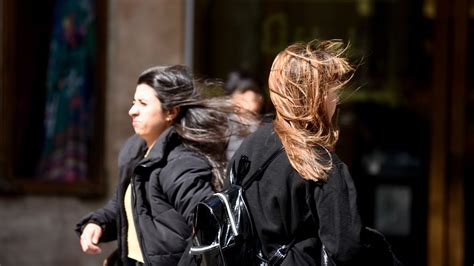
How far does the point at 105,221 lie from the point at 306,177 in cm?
157

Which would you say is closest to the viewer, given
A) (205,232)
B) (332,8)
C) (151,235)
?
(205,232)

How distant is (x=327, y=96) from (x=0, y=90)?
4.84 metres

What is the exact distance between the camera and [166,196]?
13.6 feet

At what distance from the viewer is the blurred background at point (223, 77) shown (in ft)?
24.8

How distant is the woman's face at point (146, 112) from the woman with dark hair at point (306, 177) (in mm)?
989

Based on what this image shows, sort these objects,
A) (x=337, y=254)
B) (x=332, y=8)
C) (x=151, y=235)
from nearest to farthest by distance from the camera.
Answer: (x=337, y=254)
(x=151, y=235)
(x=332, y=8)

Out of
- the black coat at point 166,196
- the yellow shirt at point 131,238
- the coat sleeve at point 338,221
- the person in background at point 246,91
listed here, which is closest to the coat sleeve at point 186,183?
the black coat at point 166,196

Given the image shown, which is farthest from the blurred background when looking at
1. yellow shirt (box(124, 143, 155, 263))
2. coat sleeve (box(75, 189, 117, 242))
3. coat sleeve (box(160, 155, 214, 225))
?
coat sleeve (box(160, 155, 214, 225))

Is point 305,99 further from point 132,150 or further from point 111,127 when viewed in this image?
point 111,127

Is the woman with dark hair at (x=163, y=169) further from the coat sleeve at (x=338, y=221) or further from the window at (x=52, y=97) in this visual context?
the window at (x=52, y=97)

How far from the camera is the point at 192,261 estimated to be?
3.64 m

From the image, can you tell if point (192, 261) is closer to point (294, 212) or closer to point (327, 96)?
point (294, 212)

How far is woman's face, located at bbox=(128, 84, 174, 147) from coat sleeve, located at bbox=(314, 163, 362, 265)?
131cm

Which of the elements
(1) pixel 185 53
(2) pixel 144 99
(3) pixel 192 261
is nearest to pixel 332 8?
(1) pixel 185 53
